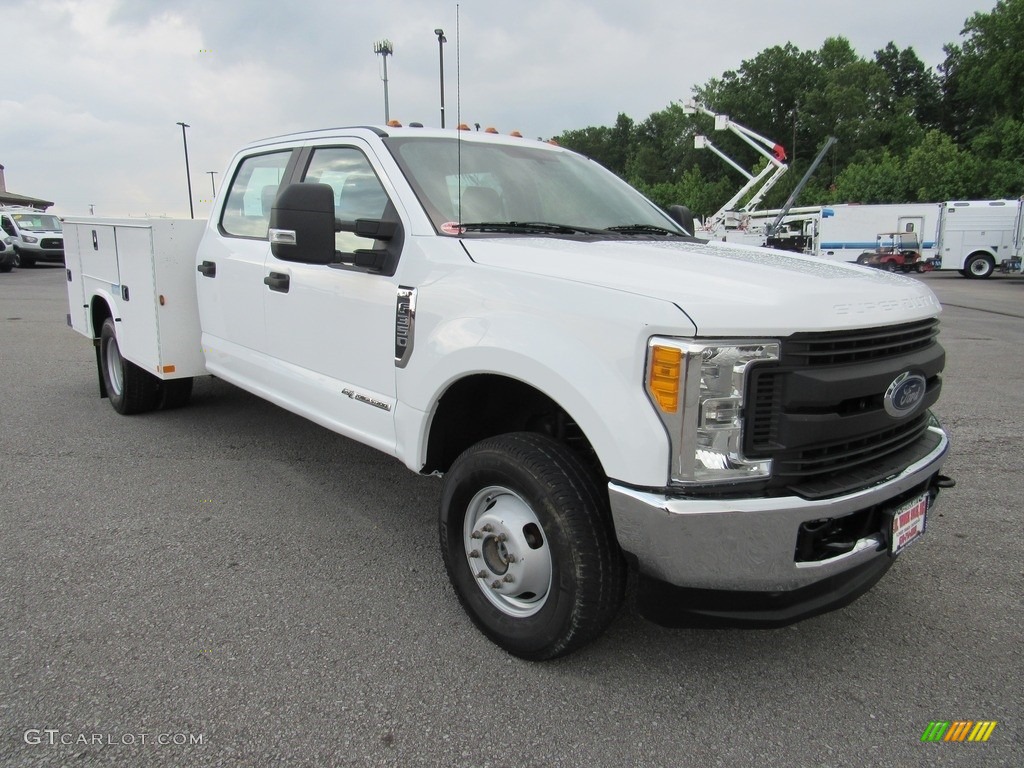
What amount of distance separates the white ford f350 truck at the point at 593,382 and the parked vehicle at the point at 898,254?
31036 mm

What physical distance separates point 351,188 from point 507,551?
6.28 ft

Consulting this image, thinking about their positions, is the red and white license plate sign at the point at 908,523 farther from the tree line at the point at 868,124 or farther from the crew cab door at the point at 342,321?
the tree line at the point at 868,124

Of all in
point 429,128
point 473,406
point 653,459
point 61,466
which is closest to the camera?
point 653,459

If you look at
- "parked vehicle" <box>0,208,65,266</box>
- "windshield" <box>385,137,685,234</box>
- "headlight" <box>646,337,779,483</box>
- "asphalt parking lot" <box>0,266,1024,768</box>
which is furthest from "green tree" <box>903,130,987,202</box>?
"headlight" <box>646,337,779,483</box>

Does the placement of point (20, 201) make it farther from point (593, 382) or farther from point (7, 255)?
point (593, 382)

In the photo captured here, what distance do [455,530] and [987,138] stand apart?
174 ft

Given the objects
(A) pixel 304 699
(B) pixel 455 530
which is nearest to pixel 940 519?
(B) pixel 455 530

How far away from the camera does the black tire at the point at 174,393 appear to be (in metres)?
5.88

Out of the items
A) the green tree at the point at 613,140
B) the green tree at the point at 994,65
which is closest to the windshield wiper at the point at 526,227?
the green tree at the point at 994,65

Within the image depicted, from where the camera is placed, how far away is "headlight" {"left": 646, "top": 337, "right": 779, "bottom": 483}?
2109 mm

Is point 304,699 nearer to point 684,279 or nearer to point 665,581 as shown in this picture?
point 665,581

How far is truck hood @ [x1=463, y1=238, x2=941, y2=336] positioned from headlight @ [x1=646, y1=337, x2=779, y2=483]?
0.21 feet

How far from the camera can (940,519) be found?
12.9 ft

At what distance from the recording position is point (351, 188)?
3.54 meters
